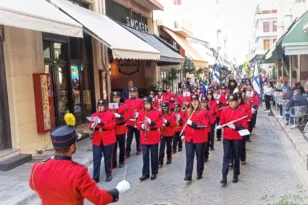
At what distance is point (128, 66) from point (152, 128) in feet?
45.6

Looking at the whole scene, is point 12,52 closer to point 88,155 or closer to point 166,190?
point 88,155

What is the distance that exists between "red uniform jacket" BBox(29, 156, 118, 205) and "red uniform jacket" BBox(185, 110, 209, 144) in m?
4.46

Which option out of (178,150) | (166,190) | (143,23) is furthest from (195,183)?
(143,23)

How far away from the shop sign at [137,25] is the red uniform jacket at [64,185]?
1598cm

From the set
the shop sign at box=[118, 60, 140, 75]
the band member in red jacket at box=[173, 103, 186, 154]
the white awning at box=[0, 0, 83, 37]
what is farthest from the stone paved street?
the shop sign at box=[118, 60, 140, 75]

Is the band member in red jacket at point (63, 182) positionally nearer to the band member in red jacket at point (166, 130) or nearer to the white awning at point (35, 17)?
the white awning at point (35, 17)

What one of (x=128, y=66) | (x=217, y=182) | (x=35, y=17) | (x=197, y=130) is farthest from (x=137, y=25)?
(x=217, y=182)

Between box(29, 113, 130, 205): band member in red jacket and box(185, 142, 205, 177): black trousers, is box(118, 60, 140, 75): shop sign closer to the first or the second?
box(185, 142, 205, 177): black trousers

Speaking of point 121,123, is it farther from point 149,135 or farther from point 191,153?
point 191,153

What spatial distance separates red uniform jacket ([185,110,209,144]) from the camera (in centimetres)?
762

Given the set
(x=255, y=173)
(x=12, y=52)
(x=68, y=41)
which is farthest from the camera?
(x=68, y=41)

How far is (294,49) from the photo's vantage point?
14133 mm

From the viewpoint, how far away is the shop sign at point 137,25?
18.9 meters

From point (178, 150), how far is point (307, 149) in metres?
3.50
